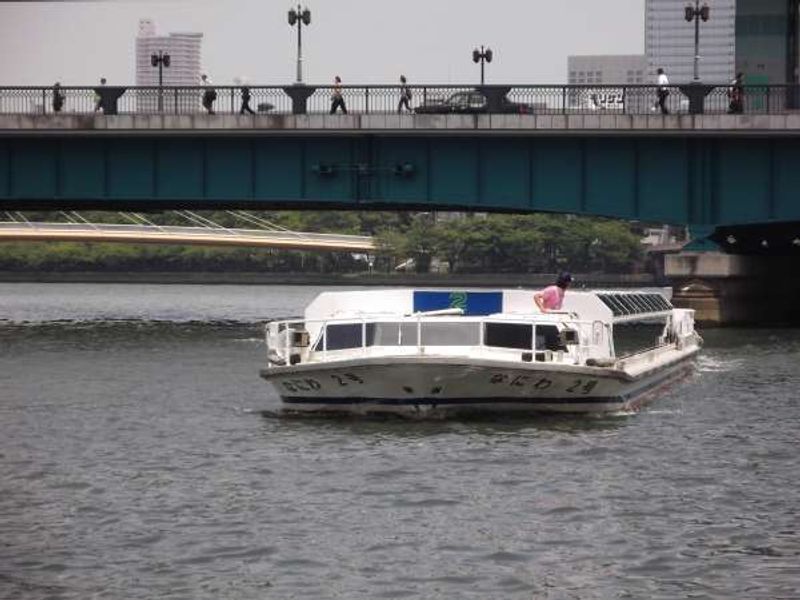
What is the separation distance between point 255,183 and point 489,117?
9859mm

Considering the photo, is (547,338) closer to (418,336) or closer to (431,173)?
(418,336)

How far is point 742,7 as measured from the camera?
337 feet

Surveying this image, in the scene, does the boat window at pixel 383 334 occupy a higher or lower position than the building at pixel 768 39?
lower

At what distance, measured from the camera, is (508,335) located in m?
37.2

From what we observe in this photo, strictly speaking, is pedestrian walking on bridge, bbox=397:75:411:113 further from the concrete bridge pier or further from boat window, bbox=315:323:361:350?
boat window, bbox=315:323:361:350

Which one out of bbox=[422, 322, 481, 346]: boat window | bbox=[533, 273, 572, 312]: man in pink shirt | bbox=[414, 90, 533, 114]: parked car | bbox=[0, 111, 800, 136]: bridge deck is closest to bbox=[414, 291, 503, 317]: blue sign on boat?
bbox=[533, 273, 572, 312]: man in pink shirt

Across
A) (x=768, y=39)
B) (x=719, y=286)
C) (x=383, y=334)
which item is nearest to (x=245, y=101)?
(x=719, y=286)

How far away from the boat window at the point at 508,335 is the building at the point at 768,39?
217ft

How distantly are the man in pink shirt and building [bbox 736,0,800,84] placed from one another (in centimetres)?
6302

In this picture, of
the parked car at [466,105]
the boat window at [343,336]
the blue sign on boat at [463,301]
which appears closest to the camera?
the boat window at [343,336]

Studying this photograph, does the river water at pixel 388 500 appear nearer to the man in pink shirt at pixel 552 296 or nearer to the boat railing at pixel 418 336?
the boat railing at pixel 418 336

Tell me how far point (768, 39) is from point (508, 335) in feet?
224

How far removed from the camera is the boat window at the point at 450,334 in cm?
3700

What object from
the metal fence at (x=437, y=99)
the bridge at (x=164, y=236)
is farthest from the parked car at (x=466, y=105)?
the bridge at (x=164, y=236)
